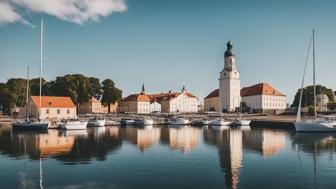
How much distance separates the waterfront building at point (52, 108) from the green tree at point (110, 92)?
26142mm

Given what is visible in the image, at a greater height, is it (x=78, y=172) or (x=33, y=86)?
(x=33, y=86)

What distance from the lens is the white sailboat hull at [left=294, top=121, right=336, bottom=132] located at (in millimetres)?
56719

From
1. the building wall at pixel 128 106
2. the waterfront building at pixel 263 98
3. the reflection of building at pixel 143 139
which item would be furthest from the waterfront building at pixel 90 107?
the reflection of building at pixel 143 139

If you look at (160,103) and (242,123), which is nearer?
(242,123)

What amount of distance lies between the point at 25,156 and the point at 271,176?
2254 cm

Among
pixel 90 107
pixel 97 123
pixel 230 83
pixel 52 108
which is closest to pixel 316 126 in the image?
pixel 97 123

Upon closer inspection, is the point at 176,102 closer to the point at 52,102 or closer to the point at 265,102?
the point at 265,102

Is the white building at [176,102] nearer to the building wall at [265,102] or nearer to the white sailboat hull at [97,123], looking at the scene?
the building wall at [265,102]

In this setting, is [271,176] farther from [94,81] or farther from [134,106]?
[134,106]

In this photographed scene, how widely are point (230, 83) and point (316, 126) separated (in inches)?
2464

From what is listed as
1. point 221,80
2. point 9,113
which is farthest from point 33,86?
point 221,80

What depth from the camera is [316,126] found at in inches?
2240

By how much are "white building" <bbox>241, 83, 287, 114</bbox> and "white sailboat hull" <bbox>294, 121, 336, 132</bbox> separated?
59646 millimetres

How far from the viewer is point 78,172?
23625 millimetres
